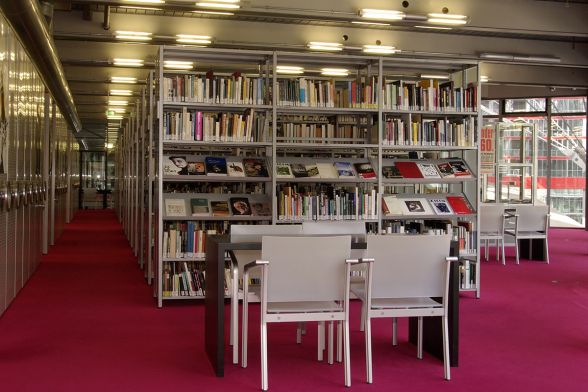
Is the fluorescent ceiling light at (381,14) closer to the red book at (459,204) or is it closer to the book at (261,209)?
the red book at (459,204)

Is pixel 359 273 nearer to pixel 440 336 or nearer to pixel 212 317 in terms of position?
pixel 440 336

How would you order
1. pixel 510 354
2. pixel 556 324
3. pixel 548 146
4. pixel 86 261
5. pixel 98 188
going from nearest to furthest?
1. pixel 510 354
2. pixel 556 324
3. pixel 86 261
4. pixel 548 146
5. pixel 98 188

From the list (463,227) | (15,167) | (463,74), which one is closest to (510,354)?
(463,227)

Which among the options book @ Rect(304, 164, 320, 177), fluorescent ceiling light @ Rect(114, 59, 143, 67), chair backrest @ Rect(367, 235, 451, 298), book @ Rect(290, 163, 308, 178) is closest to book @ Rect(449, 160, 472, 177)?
book @ Rect(304, 164, 320, 177)

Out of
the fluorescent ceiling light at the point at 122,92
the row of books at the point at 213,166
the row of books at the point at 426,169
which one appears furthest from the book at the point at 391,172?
the fluorescent ceiling light at the point at 122,92

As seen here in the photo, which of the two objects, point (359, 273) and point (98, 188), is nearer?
Result: point (359, 273)

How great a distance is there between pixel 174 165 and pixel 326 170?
1.64 m

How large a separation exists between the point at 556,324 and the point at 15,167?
5378 mm

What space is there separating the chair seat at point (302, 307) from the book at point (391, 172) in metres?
3.55

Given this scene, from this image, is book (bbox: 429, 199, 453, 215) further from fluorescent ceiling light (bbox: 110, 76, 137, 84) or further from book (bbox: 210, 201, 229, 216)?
fluorescent ceiling light (bbox: 110, 76, 137, 84)

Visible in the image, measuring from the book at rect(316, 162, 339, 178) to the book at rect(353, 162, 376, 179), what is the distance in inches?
11.1

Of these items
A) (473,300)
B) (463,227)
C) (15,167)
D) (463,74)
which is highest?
(463,74)

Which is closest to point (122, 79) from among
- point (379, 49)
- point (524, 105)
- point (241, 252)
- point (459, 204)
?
point (379, 49)

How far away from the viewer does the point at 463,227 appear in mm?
8055
